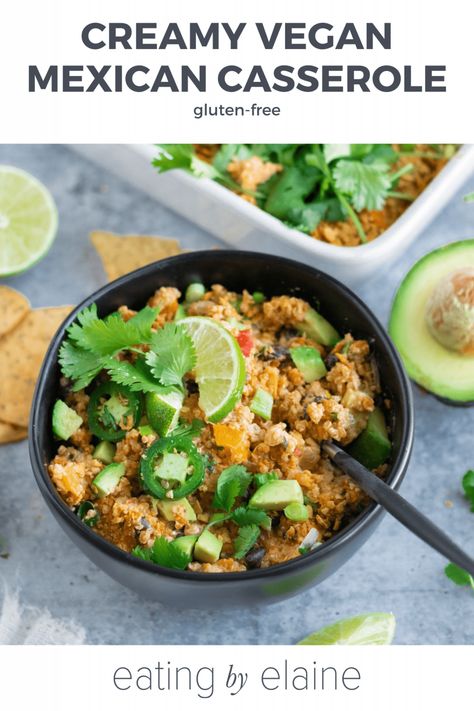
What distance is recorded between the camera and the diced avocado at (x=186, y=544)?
2.51 m

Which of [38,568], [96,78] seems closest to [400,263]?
[96,78]

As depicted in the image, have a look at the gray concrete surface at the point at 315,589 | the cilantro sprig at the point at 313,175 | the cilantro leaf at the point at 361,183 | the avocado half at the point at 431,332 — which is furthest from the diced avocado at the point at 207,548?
the cilantro leaf at the point at 361,183

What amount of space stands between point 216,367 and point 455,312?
826mm

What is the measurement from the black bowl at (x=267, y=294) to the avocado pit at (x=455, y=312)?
0.28 metres

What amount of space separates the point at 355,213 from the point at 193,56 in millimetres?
784

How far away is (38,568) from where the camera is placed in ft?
10.1

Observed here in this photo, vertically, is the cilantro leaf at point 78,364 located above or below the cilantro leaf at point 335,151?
below

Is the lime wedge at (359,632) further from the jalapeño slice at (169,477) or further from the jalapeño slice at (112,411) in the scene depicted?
the jalapeño slice at (112,411)

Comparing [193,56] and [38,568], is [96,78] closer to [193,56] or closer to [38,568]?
[193,56]

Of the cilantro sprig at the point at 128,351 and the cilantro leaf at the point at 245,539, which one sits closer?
the cilantro leaf at the point at 245,539

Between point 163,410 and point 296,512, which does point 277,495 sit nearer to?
point 296,512

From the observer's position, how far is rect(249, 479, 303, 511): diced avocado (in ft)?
8.34

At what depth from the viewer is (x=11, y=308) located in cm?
338

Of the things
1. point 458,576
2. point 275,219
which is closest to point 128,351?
point 275,219
